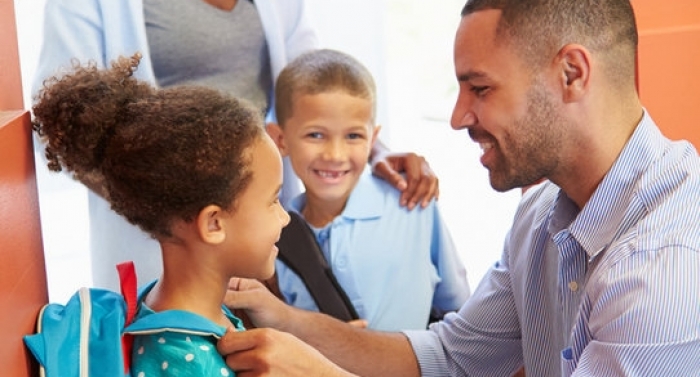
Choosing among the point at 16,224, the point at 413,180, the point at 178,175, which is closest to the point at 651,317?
the point at 178,175

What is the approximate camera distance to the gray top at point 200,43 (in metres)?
2.08

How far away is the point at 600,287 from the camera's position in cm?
138

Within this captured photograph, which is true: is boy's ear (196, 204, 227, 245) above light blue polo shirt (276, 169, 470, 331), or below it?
above

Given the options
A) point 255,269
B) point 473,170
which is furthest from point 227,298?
point 473,170

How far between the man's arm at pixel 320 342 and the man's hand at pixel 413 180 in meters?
0.42

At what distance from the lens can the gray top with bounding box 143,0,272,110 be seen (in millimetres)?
2082

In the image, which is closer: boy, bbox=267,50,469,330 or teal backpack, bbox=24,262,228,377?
teal backpack, bbox=24,262,228,377

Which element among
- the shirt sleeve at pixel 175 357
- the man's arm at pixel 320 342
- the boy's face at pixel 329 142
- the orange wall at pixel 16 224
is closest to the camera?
the orange wall at pixel 16 224

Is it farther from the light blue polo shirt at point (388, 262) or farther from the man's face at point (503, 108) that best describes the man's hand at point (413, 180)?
the man's face at point (503, 108)

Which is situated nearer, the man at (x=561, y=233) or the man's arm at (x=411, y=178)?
the man at (x=561, y=233)

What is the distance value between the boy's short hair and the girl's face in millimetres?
868

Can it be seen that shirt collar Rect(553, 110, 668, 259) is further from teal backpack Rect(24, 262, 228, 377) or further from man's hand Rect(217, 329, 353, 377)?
teal backpack Rect(24, 262, 228, 377)

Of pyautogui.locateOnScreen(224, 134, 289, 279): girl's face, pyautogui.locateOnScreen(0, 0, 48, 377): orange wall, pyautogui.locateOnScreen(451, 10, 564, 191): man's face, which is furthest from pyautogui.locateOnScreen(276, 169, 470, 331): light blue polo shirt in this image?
pyautogui.locateOnScreen(0, 0, 48, 377): orange wall

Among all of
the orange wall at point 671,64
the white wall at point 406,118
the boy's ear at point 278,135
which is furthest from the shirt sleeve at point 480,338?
the white wall at point 406,118
